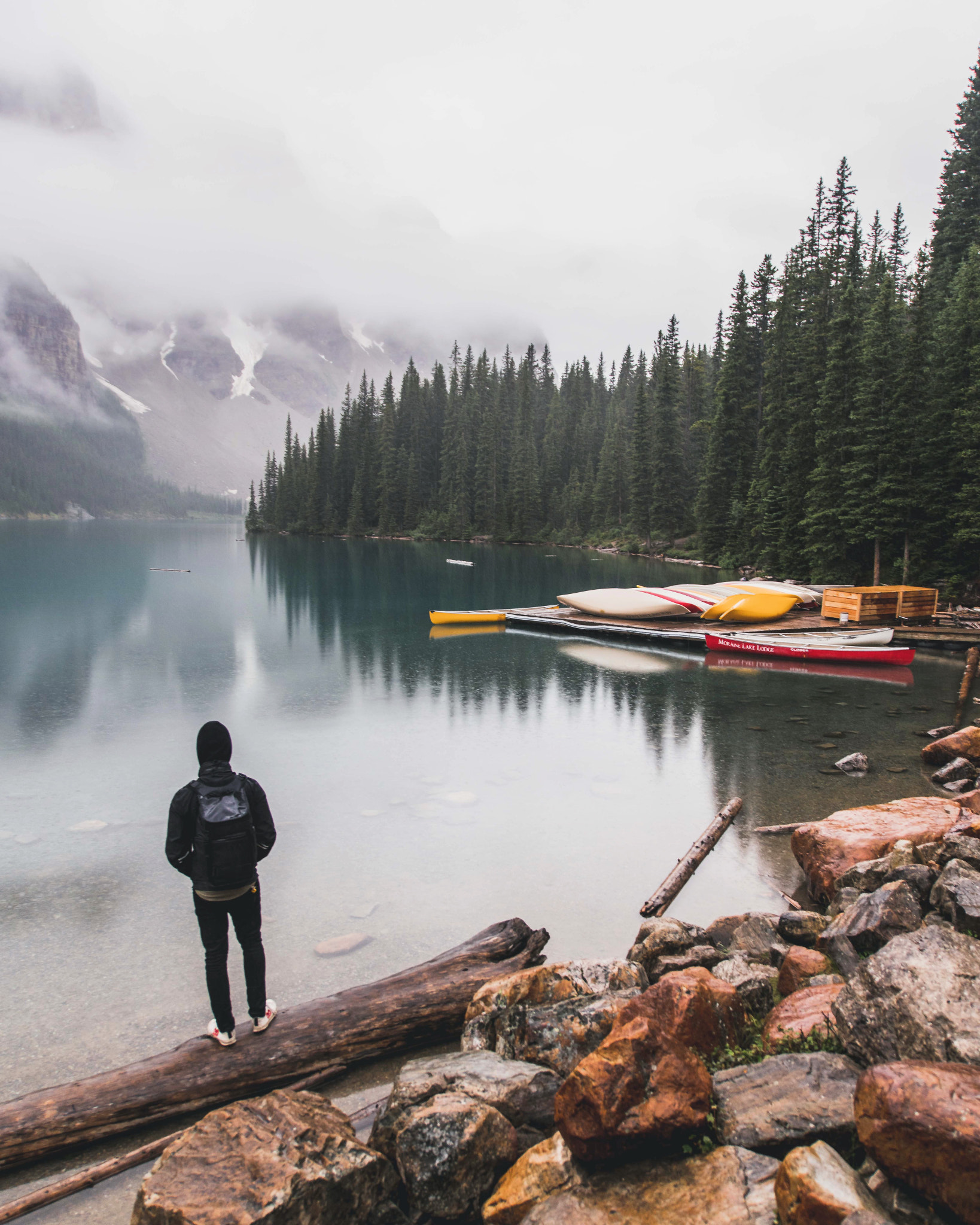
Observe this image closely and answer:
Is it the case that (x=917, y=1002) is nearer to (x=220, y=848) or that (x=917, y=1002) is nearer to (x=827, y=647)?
(x=220, y=848)

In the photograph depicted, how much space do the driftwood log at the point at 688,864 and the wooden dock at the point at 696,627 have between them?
15866 mm

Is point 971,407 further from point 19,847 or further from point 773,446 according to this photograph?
point 19,847

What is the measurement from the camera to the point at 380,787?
12.0 meters

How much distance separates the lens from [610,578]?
47.0 m

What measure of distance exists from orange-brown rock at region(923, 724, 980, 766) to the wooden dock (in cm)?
1211

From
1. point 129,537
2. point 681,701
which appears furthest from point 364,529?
point 681,701

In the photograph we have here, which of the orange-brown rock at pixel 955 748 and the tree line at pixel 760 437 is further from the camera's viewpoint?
the tree line at pixel 760 437

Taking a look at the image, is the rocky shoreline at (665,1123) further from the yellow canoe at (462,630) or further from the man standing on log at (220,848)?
the yellow canoe at (462,630)

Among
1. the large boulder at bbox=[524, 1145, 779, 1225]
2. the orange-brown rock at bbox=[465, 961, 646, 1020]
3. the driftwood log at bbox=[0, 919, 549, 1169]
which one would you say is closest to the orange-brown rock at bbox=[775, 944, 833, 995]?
the orange-brown rock at bbox=[465, 961, 646, 1020]

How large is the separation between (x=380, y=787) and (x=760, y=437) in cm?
4576

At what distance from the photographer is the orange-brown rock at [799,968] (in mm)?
5250

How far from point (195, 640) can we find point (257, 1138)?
24394 millimetres

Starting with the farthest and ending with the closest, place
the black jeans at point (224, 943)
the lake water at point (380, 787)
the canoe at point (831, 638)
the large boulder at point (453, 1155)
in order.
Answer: the canoe at point (831, 638) → the lake water at point (380, 787) → the black jeans at point (224, 943) → the large boulder at point (453, 1155)

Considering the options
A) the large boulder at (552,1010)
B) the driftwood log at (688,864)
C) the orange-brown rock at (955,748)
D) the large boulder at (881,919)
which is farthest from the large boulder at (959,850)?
the orange-brown rock at (955,748)
